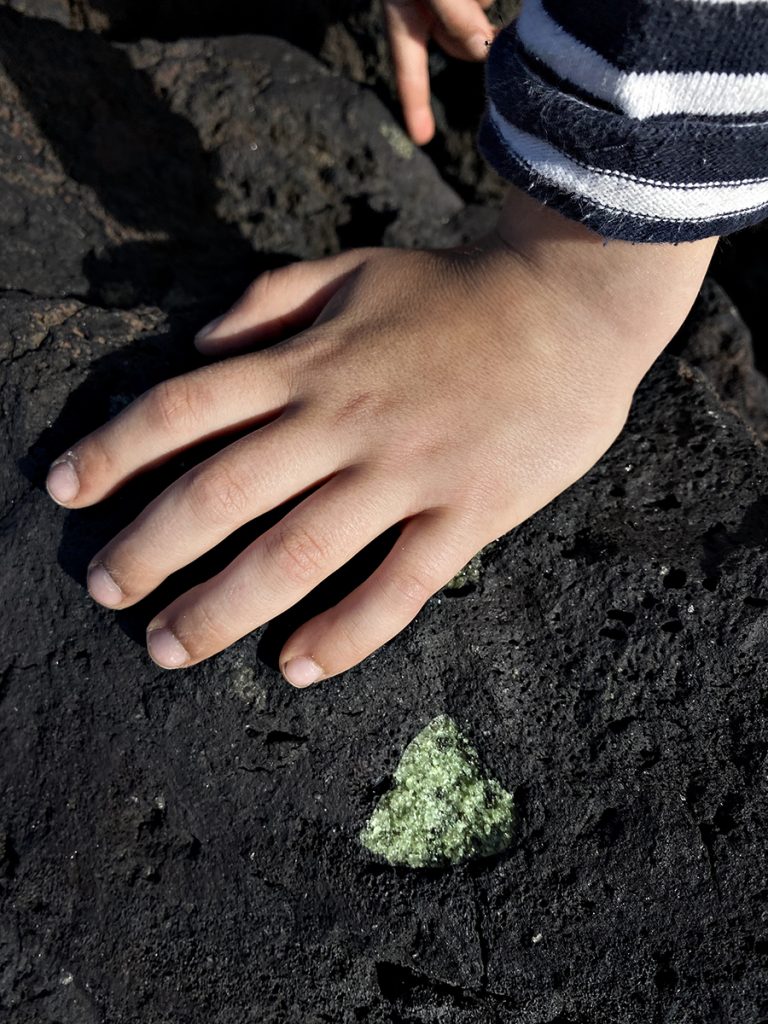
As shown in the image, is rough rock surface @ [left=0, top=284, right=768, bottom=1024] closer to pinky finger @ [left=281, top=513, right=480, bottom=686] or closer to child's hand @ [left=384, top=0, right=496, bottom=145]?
pinky finger @ [left=281, top=513, right=480, bottom=686]

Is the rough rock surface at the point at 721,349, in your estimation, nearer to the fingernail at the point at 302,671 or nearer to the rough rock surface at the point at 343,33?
the rough rock surface at the point at 343,33

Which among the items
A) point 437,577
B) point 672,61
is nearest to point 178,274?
point 437,577

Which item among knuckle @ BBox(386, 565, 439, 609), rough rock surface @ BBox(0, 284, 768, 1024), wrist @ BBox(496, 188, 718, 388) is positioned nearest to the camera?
rough rock surface @ BBox(0, 284, 768, 1024)

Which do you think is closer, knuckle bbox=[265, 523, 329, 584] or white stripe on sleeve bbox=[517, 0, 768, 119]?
white stripe on sleeve bbox=[517, 0, 768, 119]

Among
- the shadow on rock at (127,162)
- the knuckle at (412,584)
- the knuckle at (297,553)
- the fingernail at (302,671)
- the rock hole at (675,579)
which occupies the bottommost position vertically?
the rock hole at (675,579)

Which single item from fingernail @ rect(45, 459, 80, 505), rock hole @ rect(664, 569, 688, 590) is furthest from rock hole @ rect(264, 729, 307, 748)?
rock hole @ rect(664, 569, 688, 590)

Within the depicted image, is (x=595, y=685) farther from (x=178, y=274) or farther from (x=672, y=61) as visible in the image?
(x=178, y=274)

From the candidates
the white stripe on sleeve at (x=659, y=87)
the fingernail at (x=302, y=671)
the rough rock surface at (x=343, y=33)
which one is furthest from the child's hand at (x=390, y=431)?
the rough rock surface at (x=343, y=33)

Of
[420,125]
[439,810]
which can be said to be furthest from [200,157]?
[439,810]
